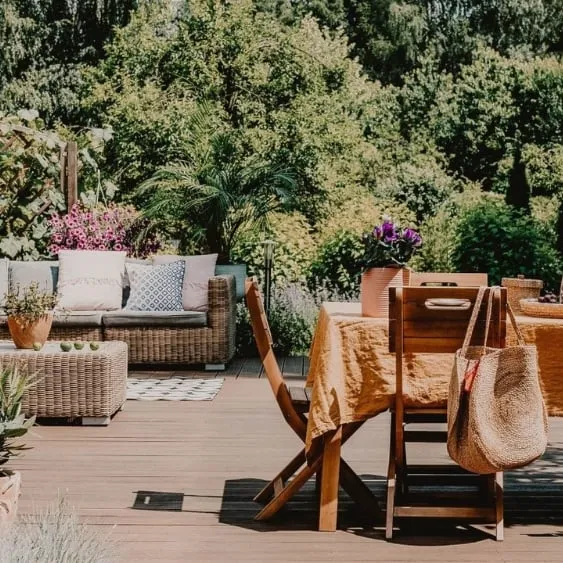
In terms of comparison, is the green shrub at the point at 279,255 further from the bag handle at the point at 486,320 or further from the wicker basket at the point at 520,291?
the bag handle at the point at 486,320

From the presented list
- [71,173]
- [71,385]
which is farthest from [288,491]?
[71,173]

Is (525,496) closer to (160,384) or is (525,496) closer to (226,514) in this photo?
(226,514)

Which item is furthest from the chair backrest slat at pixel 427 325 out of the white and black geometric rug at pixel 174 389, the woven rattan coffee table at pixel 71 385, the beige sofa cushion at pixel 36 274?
the beige sofa cushion at pixel 36 274

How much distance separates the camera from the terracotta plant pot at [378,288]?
11.7ft

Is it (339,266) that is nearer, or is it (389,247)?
(389,247)

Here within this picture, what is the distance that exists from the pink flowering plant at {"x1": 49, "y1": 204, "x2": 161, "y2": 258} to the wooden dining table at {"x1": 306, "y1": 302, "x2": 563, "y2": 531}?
5.91 metres

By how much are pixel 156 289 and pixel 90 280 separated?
54cm

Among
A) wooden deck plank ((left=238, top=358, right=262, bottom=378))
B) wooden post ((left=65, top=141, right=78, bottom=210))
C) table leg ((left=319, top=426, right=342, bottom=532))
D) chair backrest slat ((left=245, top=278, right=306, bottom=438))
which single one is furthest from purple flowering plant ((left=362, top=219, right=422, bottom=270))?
wooden post ((left=65, top=141, right=78, bottom=210))

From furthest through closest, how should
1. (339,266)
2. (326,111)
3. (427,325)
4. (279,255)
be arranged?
(326,111)
(279,255)
(339,266)
(427,325)

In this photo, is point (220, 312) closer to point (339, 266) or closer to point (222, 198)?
point (222, 198)

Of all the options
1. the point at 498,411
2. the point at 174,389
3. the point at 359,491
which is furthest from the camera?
the point at 174,389

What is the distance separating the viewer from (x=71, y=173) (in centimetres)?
982

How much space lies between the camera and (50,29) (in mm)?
18438

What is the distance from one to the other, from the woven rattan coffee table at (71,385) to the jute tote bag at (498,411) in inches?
108
